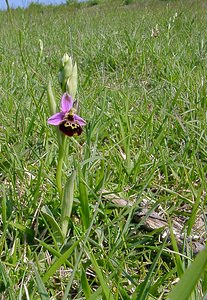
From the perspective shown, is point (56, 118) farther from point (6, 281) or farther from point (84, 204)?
point (6, 281)

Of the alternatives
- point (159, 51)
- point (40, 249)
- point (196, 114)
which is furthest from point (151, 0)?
point (40, 249)

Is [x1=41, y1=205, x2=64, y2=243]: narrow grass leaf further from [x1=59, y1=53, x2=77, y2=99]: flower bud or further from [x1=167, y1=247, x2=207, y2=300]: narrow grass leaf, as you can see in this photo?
[x1=167, y1=247, x2=207, y2=300]: narrow grass leaf

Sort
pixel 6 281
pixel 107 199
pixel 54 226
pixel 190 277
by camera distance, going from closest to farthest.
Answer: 1. pixel 190 277
2. pixel 6 281
3. pixel 54 226
4. pixel 107 199

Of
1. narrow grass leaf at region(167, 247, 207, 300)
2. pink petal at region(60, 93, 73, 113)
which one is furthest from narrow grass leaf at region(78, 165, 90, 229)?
narrow grass leaf at region(167, 247, 207, 300)

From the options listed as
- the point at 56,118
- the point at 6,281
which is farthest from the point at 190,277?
the point at 56,118

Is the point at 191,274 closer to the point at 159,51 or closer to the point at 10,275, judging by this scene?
the point at 10,275

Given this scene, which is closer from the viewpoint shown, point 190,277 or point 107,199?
point 190,277

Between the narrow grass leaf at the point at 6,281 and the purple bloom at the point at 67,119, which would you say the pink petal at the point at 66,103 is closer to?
the purple bloom at the point at 67,119
